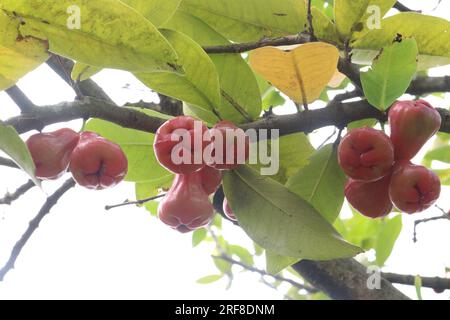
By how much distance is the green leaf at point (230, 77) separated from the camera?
1085 mm

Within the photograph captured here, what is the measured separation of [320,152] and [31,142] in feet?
1.64

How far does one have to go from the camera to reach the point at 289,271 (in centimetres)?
258

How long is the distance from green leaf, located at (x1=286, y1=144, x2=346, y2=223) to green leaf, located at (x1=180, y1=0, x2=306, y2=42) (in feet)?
0.75

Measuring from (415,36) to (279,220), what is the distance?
0.42 meters

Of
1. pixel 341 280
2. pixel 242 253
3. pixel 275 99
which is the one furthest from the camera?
pixel 242 253

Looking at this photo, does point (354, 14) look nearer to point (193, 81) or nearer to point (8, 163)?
point (193, 81)

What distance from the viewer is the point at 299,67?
3.33 ft

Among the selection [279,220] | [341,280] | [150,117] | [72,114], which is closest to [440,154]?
[341,280]

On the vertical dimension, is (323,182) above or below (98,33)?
below

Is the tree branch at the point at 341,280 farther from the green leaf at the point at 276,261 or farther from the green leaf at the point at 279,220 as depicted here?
the green leaf at the point at 279,220

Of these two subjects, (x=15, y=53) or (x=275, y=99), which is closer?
(x=15, y=53)

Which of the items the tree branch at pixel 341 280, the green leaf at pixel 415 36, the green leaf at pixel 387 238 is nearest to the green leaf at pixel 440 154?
the green leaf at pixel 387 238

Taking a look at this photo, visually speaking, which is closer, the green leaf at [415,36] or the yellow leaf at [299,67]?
the yellow leaf at [299,67]

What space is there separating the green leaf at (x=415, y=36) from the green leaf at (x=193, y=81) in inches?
10.4
